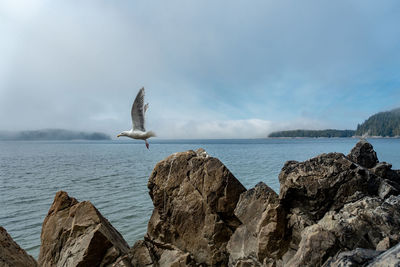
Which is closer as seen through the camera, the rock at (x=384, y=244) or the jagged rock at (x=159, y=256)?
the rock at (x=384, y=244)

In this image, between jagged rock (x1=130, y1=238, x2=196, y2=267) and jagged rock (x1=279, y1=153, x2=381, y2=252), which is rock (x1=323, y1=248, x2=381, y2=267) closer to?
jagged rock (x1=279, y1=153, x2=381, y2=252)

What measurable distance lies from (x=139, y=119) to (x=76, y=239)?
5581 mm

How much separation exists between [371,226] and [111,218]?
15703 millimetres

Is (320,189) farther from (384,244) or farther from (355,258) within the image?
(355,258)

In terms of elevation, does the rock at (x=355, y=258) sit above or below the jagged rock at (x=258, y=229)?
above

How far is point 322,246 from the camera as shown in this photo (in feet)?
17.4

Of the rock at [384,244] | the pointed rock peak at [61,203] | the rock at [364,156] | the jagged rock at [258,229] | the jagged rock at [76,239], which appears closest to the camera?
the rock at [384,244]

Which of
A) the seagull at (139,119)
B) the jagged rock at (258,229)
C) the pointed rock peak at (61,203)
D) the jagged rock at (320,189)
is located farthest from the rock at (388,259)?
the pointed rock peak at (61,203)

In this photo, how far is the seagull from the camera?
12.0 metres

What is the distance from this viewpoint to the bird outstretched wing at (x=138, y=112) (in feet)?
39.2

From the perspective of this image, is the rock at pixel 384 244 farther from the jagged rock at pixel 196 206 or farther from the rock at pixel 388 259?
the jagged rock at pixel 196 206

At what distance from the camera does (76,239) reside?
9.24 meters

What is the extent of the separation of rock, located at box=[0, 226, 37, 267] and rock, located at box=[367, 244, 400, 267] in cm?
1009

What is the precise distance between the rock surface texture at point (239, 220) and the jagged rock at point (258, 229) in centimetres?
3
